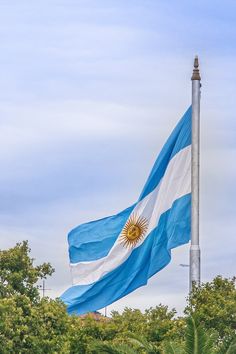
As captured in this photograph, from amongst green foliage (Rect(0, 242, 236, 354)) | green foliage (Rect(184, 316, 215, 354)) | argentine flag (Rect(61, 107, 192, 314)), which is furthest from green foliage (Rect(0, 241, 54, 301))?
green foliage (Rect(184, 316, 215, 354))

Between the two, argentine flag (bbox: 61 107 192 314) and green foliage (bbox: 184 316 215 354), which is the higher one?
argentine flag (bbox: 61 107 192 314)

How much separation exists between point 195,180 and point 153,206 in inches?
102

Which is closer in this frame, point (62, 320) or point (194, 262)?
point (194, 262)

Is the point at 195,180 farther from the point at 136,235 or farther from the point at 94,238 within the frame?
the point at 94,238

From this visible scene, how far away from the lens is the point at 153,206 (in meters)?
44.7

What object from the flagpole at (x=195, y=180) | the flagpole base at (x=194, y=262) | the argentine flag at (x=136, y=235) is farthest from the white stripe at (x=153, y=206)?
the flagpole base at (x=194, y=262)

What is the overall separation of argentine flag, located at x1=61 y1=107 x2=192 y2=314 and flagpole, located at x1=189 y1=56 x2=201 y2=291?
117 centimetres

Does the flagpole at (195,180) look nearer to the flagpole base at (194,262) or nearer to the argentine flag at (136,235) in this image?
the flagpole base at (194,262)

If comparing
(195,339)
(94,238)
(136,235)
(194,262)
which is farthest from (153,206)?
(195,339)

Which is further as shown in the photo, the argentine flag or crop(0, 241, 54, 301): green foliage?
crop(0, 241, 54, 301): green foliage

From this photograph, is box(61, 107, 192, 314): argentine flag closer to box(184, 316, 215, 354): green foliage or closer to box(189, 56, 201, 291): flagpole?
box(189, 56, 201, 291): flagpole

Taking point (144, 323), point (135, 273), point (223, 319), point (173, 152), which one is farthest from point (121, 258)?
point (144, 323)

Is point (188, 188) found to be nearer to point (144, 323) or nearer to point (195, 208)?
point (195, 208)

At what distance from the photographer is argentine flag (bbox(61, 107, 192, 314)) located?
1730 inches
